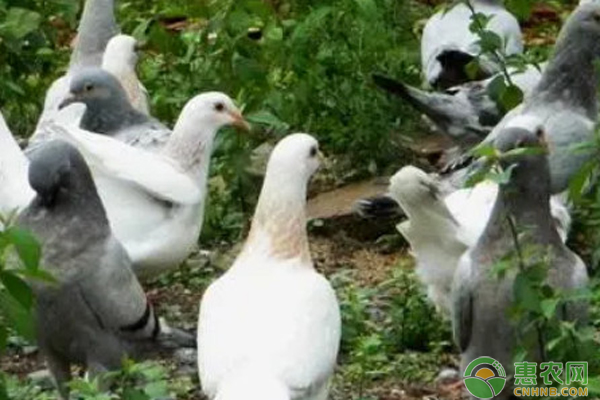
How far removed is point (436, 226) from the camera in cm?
768

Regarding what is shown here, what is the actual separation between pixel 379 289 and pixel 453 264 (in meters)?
1.04

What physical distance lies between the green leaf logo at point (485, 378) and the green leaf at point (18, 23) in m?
3.59

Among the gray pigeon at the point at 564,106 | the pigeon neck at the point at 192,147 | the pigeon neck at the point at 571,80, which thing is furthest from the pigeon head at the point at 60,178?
the pigeon neck at the point at 571,80

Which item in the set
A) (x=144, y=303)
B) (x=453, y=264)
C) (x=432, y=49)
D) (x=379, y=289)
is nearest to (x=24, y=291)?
(x=144, y=303)

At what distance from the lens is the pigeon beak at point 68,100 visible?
9.07 m

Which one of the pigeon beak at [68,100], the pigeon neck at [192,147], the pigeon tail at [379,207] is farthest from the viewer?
the pigeon beak at [68,100]

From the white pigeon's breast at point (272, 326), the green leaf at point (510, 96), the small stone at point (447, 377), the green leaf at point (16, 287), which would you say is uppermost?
the green leaf at point (16, 287)

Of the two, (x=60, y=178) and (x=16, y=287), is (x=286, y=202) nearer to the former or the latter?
(x=60, y=178)

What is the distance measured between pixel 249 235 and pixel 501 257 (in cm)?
106

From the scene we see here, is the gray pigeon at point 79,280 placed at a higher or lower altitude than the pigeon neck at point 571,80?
higher

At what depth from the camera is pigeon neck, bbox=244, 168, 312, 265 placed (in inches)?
282

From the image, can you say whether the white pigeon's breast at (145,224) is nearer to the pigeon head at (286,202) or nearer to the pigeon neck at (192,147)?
the pigeon neck at (192,147)

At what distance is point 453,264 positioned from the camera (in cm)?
776

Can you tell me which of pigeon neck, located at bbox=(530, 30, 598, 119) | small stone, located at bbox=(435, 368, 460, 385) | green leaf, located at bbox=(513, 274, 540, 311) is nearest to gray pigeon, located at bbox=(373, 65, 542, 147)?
pigeon neck, located at bbox=(530, 30, 598, 119)
